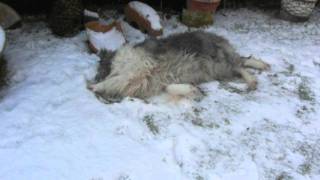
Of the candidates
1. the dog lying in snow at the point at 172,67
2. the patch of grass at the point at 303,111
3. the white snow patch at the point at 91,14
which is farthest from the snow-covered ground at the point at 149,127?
the white snow patch at the point at 91,14

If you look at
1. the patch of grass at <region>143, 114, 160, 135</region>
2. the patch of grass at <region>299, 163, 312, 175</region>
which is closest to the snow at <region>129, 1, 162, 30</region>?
the patch of grass at <region>143, 114, 160, 135</region>

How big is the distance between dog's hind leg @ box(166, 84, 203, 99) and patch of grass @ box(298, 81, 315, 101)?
3.38 ft

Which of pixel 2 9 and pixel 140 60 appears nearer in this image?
pixel 140 60

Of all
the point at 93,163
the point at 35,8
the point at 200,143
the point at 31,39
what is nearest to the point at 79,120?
the point at 93,163

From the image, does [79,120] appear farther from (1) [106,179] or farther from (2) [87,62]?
(2) [87,62]

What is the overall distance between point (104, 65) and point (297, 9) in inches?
113

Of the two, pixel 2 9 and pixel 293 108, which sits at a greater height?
pixel 2 9

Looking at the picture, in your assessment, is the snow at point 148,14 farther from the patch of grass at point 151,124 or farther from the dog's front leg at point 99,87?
the patch of grass at point 151,124

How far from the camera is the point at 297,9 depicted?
5469 mm

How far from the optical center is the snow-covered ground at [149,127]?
2.96 metres

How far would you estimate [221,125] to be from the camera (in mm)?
3453

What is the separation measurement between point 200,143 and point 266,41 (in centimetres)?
222

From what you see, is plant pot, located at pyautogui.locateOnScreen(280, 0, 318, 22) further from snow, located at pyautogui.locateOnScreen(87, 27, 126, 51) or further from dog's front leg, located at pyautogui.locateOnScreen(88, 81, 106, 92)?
dog's front leg, located at pyautogui.locateOnScreen(88, 81, 106, 92)

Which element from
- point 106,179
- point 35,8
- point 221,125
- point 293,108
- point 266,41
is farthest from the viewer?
point 35,8
